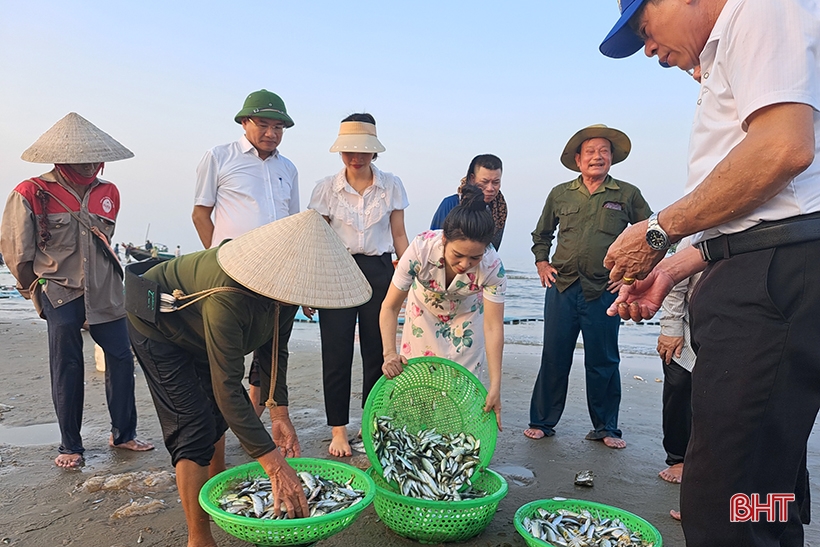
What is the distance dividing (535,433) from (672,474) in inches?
48.8

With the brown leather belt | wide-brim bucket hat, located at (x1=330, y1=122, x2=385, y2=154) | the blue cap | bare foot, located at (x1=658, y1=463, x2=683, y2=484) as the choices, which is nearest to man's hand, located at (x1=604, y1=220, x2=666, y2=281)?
the brown leather belt

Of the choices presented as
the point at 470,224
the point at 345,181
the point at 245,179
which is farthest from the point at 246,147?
the point at 470,224

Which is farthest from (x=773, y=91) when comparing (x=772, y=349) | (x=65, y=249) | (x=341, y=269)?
(x=65, y=249)

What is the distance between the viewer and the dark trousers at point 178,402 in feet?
9.95

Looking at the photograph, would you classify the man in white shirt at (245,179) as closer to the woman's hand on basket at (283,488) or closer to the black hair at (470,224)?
the black hair at (470,224)

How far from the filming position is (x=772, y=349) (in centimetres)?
183

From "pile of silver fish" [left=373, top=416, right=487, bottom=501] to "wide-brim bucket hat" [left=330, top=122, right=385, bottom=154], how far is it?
2.27m

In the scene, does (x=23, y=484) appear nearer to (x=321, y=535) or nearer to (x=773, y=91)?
(x=321, y=535)

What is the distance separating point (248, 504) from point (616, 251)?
2.03 m

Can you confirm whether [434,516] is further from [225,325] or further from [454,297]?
[454,297]

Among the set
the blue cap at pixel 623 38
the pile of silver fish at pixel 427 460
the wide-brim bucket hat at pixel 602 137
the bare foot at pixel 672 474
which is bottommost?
the bare foot at pixel 672 474

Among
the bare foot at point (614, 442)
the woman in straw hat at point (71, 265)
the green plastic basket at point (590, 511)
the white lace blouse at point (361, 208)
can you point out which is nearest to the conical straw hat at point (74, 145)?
the woman in straw hat at point (71, 265)

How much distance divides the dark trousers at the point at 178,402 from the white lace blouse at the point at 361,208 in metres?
2.06

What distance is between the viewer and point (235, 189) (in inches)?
189
